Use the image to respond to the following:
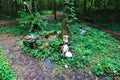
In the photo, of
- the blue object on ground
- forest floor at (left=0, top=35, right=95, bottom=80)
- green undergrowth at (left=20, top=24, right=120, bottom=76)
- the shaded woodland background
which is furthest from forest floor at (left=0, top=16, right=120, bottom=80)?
the shaded woodland background

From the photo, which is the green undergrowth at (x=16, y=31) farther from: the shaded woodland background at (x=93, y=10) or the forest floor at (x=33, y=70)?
the shaded woodland background at (x=93, y=10)

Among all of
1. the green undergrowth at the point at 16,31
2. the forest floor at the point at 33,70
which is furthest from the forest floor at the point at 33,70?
the green undergrowth at the point at 16,31

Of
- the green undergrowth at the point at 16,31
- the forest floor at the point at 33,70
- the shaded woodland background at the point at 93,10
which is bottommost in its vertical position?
Result: the forest floor at the point at 33,70

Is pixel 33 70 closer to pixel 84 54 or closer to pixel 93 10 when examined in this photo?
pixel 84 54

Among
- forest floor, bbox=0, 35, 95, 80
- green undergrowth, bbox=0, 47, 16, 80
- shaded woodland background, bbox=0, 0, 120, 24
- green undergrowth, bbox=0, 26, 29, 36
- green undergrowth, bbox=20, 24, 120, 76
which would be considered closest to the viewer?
green undergrowth, bbox=0, 47, 16, 80

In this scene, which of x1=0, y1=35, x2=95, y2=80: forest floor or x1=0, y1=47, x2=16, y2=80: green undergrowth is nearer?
x1=0, y1=47, x2=16, y2=80: green undergrowth

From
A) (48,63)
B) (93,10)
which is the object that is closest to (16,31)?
(48,63)

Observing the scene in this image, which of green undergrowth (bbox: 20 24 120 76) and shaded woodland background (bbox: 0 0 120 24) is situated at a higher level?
shaded woodland background (bbox: 0 0 120 24)

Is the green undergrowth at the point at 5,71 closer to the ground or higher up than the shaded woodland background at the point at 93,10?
closer to the ground

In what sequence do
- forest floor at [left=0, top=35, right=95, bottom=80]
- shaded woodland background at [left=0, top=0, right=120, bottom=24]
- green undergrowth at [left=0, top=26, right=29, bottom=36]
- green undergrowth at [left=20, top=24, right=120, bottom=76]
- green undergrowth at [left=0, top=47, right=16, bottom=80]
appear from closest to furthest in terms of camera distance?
1. green undergrowth at [left=0, top=47, right=16, bottom=80]
2. forest floor at [left=0, top=35, right=95, bottom=80]
3. green undergrowth at [left=20, top=24, right=120, bottom=76]
4. green undergrowth at [left=0, top=26, right=29, bottom=36]
5. shaded woodland background at [left=0, top=0, right=120, bottom=24]

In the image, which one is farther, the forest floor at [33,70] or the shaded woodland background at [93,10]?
the shaded woodland background at [93,10]

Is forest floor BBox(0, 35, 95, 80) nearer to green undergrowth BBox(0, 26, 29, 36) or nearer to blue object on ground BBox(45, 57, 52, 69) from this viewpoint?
blue object on ground BBox(45, 57, 52, 69)

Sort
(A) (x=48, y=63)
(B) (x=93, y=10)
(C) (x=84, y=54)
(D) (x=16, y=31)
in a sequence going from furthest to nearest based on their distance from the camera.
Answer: (B) (x=93, y=10)
(D) (x=16, y=31)
(C) (x=84, y=54)
(A) (x=48, y=63)

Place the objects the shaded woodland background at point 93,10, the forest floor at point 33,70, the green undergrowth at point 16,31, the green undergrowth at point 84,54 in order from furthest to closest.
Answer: the shaded woodland background at point 93,10, the green undergrowth at point 16,31, the green undergrowth at point 84,54, the forest floor at point 33,70
